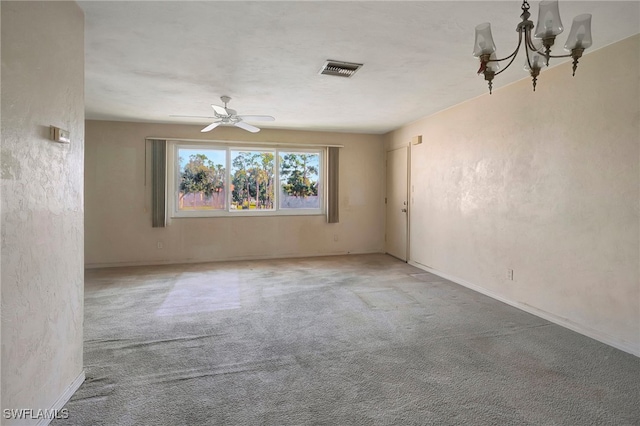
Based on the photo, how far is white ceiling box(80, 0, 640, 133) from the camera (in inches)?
86.2

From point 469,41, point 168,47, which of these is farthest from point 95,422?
point 469,41

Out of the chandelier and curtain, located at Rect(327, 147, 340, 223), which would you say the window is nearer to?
curtain, located at Rect(327, 147, 340, 223)

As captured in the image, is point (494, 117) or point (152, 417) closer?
point (152, 417)

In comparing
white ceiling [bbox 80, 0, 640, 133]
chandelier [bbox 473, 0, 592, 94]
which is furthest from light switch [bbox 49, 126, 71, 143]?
chandelier [bbox 473, 0, 592, 94]

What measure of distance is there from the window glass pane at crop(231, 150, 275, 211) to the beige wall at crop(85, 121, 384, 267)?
0.30 metres

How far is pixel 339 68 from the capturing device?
3188 mm

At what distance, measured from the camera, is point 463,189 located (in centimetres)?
452

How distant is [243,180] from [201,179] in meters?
0.73

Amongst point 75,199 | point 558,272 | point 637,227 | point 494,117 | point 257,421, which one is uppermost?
point 494,117

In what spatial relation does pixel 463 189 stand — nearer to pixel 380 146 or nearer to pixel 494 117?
pixel 494 117

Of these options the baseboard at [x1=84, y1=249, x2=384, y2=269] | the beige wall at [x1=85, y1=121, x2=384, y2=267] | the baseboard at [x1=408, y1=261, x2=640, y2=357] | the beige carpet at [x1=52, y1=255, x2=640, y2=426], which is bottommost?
the beige carpet at [x1=52, y1=255, x2=640, y2=426]

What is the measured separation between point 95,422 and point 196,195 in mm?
4546

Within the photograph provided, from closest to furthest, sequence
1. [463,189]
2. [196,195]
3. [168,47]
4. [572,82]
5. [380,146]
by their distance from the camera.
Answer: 1. [168,47]
2. [572,82]
3. [463,189]
4. [196,195]
5. [380,146]

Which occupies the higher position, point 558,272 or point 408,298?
point 558,272
